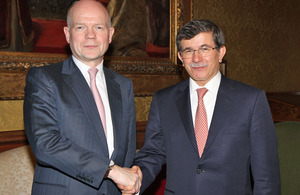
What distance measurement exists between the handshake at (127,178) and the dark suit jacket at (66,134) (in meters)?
0.06

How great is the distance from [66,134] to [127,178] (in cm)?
48

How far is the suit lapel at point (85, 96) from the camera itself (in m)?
1.90

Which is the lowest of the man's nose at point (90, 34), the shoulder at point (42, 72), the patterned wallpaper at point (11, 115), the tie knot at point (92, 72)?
the patterned wallpaper at point (11, 115)

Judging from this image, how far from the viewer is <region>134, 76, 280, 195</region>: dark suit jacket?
1921 millimetres

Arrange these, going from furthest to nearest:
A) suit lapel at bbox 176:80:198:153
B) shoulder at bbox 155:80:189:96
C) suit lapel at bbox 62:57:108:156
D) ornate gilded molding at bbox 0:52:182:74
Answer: ornate gilded molding at bbox 0:52:182:74 → shoulder at bbox 155:80:189:96 → suit lapel at bbox 176:80:198:153 → suit lapel at bbox 62:57:108:156

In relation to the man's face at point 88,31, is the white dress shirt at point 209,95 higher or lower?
lower

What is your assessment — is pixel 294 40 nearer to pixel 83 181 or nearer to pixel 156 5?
pixel 156 5

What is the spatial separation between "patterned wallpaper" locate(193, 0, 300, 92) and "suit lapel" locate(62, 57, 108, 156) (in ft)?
11.4

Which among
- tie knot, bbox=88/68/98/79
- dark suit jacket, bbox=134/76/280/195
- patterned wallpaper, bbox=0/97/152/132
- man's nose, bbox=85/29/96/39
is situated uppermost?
man's nose, bbox=85/29/96/39

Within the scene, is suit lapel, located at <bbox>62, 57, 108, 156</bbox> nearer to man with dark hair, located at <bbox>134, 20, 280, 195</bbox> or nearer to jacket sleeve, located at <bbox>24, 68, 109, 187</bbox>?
jacket sleeve, located at <bbox>24, 68, 109, 187</bbox>

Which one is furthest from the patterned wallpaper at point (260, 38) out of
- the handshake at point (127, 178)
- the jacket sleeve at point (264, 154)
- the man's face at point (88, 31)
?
the handshake at point (127, 178)

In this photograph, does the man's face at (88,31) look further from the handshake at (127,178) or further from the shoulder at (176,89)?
the handshake at (127,178)

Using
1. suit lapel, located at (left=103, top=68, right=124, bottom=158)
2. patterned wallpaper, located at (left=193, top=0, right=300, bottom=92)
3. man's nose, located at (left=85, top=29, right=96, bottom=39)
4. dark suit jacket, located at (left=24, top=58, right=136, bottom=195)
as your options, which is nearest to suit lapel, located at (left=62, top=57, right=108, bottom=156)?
dark suit jacket, located at (left=24, top=58, right=136, bottom=195)

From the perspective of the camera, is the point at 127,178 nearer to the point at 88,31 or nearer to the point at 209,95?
the point at 209,95
